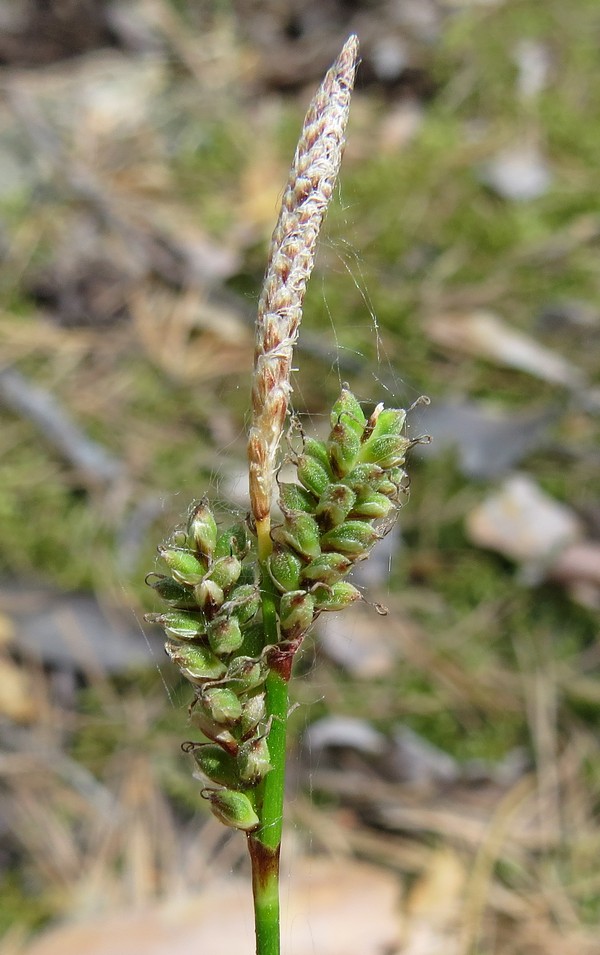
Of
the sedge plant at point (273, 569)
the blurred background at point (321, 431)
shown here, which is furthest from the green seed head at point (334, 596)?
the blurred background at point (321, 431)

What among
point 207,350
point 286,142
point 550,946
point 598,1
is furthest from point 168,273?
point 598,1

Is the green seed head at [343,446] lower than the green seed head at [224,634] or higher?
higher

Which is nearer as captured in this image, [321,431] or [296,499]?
[296,499]

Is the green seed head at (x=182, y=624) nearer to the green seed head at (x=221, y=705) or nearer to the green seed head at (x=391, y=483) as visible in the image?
the green seed head at (x=221, y=705)

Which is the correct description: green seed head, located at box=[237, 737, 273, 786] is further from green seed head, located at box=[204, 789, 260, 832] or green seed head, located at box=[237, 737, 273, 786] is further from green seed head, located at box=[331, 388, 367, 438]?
green seed head, located at box=[331, 388, 367, 438]

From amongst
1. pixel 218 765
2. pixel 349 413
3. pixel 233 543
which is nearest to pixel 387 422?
pixel 349 413

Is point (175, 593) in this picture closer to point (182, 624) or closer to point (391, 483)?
point (182, 624)

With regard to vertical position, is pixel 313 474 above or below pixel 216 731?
above
